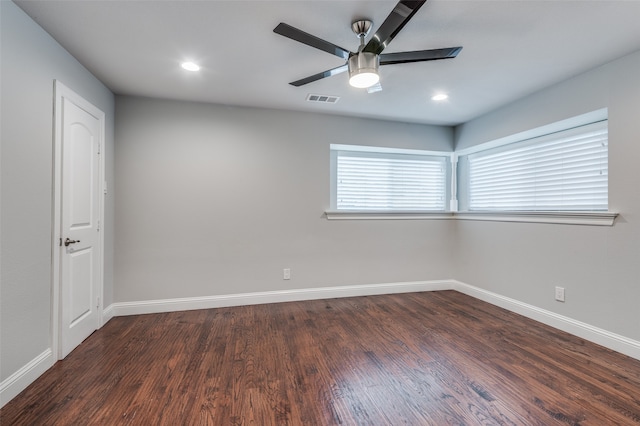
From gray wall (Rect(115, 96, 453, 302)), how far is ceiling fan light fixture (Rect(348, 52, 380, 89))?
1.86m

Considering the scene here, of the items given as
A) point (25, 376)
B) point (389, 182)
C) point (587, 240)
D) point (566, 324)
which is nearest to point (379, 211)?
point (389, 182)

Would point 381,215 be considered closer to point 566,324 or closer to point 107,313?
point 566,324

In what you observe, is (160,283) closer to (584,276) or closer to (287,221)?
(287,221)

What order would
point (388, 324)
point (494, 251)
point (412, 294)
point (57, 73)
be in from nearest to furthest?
point (57, 73) < point (388, 324) < point (494, 251) < point (412, 294)

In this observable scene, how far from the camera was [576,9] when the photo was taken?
5.81 ft

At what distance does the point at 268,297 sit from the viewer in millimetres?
3545

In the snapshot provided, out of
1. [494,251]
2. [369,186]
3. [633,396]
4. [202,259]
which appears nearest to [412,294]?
[494,251]

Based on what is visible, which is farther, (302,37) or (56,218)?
(56,218)

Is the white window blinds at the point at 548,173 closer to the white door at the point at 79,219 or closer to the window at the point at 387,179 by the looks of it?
the window at the point at 387,179

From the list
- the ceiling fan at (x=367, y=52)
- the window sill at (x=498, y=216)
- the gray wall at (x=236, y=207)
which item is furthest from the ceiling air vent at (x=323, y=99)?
the window sill at (x=498, y=216)

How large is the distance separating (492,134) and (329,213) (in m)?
2.21

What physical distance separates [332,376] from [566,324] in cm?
235

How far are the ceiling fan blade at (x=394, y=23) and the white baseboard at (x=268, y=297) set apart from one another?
2804mm

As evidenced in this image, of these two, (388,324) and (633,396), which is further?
(388,324)
